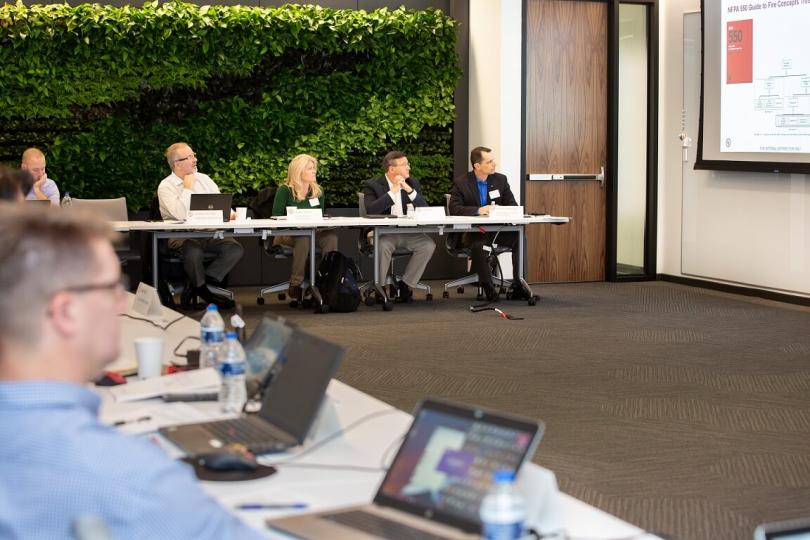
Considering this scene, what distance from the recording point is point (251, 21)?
431 inches

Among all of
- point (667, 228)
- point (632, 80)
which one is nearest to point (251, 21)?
point (632, 80)

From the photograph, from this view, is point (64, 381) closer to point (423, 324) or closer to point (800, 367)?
point (800, 367)

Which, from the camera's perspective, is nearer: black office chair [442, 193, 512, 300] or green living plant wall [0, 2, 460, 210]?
black office chair [442, 193, 512, 300]

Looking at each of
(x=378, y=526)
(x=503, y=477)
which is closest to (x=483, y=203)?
(x=378, y=526)

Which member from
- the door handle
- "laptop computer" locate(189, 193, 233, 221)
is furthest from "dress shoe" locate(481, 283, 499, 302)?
"laptop computer" locate(189, 193, 233, 221)

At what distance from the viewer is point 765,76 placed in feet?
32.1

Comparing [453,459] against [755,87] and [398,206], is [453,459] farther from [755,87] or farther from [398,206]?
[755,87]

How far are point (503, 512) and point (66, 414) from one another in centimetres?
61

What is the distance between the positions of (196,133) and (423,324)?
365 cm

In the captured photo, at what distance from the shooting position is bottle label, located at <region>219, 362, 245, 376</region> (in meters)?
2.93

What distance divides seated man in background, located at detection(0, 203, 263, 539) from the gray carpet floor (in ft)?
8.55

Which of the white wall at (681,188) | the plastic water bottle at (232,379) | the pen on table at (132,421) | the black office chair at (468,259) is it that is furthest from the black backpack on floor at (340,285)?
the pen on table at (132,421)

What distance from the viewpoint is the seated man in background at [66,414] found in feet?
4.85

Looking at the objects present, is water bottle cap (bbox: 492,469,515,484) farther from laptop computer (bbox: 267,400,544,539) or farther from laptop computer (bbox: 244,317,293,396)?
laptop computer (bbox: 244,317,293,396)
